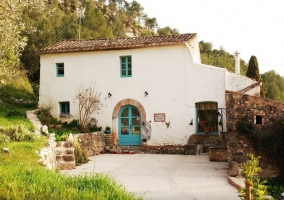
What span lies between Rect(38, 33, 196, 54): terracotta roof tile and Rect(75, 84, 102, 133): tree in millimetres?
2086

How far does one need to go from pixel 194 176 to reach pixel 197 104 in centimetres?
641

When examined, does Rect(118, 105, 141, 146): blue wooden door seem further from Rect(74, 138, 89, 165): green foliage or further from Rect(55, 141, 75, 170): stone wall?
Rect(55, 141, 75, 170): stone wall

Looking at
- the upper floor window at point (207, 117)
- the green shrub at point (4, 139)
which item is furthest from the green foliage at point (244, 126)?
the green shrub at point (4, 139)

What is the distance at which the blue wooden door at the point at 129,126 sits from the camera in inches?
722

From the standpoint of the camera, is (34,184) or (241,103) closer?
(34,184)

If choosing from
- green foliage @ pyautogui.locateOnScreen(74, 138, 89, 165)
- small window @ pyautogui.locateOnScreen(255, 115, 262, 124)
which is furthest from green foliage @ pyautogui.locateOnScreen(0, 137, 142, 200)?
small window @ pyautogui.locateOnScreen(255, 115, 262, 124)

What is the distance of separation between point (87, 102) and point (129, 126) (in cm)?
259

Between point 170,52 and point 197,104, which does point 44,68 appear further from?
point 197,104

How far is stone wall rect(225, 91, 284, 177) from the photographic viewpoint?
10.6 meters

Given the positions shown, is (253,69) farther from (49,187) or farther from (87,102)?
(49,187)

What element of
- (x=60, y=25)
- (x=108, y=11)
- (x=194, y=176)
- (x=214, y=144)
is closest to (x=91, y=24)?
(x=60, y=25)

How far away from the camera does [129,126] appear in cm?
1848

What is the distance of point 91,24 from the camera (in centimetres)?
3494

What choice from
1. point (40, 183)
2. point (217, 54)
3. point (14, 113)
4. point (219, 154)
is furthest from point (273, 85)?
point (40, 183)
